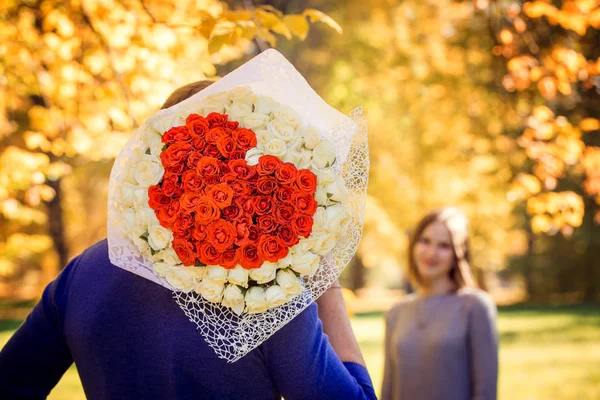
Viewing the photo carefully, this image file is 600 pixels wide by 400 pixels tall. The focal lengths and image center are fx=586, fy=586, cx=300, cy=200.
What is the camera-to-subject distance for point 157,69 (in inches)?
155

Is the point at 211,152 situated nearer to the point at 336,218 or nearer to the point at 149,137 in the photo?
the point at 149,137

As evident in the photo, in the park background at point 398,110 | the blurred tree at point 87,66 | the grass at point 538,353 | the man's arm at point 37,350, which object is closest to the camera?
the man's arm at point 37,350

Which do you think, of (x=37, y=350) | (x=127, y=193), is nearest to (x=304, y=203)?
(x=127, y=193)

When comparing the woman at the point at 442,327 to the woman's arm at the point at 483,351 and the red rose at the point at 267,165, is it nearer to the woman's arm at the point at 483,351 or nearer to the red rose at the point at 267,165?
the woman's arm at the point at 483,351

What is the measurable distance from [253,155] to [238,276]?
31 cm

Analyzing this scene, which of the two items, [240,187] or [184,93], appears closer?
[240,187]

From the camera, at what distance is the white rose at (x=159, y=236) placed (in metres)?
1.47

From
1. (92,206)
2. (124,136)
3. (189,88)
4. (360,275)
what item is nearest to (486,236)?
(360,275)

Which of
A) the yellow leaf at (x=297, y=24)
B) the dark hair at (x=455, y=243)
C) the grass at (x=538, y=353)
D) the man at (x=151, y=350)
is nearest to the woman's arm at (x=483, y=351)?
the dark hair at (x=455, y=243)

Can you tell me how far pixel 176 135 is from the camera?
152 cm

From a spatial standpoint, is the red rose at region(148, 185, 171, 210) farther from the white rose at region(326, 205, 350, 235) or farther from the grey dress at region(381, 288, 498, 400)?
the grey dress at region(381, 288, 498, 400)

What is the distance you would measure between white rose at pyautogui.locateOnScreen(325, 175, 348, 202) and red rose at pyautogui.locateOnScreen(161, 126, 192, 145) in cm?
38

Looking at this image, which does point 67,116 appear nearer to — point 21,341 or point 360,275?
point 21,341

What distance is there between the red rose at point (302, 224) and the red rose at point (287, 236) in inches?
0.5
